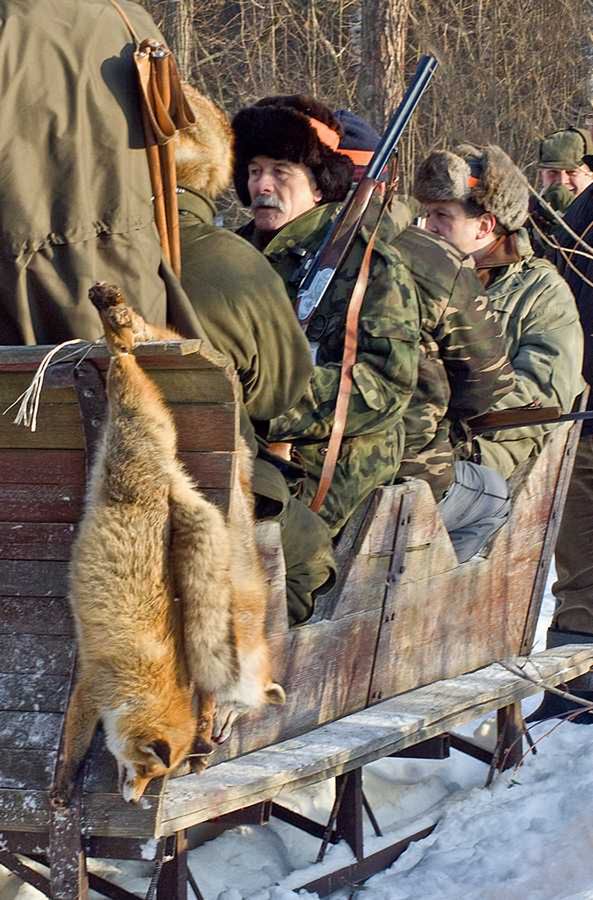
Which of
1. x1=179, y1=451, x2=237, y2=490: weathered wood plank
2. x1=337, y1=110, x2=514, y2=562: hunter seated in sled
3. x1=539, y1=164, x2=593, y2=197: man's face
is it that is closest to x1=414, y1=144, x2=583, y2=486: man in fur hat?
x1=337, y1=110, x2=514, y2=562: hunter seated in sled

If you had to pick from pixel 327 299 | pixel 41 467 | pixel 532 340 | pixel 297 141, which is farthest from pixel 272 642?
pixel 532 340

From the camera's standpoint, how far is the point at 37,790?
2666 millimetres

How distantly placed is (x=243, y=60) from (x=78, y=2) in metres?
13.2

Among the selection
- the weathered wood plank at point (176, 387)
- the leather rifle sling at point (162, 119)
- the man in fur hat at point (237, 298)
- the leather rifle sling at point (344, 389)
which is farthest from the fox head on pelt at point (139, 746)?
the leather rifle sling at point (344, 389)

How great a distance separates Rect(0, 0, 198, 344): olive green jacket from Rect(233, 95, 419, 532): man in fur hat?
48.0 inches

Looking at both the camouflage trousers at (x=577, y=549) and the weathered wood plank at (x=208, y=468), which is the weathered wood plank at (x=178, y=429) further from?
the camouflage trousers at (x=577, y=549)

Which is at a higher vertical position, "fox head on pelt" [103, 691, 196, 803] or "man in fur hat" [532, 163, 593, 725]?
"fox head on pelt" [103, 691, 196, 803]

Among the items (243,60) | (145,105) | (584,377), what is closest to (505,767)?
(584,377)

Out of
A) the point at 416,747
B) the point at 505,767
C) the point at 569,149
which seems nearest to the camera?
the point at 416,747

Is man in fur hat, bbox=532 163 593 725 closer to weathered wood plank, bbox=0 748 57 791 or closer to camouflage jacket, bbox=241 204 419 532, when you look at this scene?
camouflage jacket, bbox=241 204 419 532

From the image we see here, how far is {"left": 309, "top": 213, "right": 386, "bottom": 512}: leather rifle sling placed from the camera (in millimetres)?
4020

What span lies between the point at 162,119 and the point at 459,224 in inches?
120

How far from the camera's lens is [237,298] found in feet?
10.3

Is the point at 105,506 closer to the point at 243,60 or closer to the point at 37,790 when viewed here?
the point at 37,790
